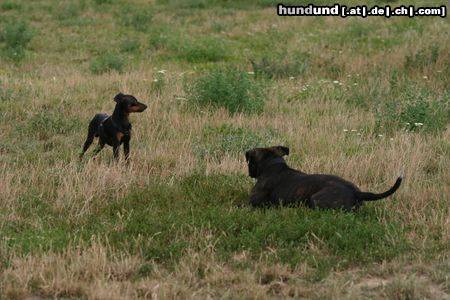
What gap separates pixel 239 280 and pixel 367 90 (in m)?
8.40

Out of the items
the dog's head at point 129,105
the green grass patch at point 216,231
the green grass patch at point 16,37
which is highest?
the green grass patch at point 16,37

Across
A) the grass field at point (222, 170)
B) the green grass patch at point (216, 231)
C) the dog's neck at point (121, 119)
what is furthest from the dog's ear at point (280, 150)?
the dog's neck at point (121, 119)

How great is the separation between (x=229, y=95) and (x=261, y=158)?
4378 millimetres

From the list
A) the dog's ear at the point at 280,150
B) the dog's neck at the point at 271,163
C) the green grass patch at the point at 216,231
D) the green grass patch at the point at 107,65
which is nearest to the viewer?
the green grass patch at the point at 216,231

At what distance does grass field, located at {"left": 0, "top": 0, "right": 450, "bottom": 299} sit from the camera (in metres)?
5.33

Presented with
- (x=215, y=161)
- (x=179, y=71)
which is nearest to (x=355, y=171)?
(x=215, y=161)

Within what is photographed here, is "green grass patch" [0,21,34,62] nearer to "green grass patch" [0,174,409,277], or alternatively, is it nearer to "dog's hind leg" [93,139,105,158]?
"dog's hind leg" [93,139,105,158]

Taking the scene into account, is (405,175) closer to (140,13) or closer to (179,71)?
(179,71)

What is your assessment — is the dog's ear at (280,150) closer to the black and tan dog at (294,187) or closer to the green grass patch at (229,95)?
the black and tan dog at (294,187)

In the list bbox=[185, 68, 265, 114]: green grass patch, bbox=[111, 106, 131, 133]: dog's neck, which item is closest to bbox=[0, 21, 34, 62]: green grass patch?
bbox=[185, 68, 265, 114]: green grass patch

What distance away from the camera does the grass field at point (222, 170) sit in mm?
5332

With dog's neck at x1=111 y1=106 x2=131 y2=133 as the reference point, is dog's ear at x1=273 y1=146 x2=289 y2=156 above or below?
below

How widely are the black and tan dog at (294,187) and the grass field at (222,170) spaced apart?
0.21 metres

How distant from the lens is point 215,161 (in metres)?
8.52
